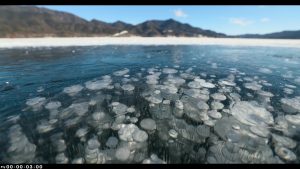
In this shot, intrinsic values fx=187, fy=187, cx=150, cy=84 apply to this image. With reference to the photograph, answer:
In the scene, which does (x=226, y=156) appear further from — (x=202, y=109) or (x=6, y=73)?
(x=6, y=73)

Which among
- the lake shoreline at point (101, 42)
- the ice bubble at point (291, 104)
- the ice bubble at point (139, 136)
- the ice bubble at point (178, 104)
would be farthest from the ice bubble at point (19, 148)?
the lake shoreline at point (101, 42)

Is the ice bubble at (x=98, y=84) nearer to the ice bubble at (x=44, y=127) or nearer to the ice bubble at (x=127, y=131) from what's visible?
the ice bubble at (x=44, y=127)

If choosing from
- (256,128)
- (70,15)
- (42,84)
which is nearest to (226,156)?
(256,128)

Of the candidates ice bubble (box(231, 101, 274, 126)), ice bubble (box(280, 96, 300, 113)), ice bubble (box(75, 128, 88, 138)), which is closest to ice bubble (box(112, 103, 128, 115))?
ice bubble (box(75, 128, 88, 138))

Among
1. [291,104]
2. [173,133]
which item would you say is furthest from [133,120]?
[291,104]

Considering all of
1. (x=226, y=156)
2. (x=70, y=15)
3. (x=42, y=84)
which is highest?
(x=70, y=15)

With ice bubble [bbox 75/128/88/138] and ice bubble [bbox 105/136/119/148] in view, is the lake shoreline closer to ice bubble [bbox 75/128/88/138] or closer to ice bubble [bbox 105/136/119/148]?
ice bubble [bbox 75/128/88/138]
